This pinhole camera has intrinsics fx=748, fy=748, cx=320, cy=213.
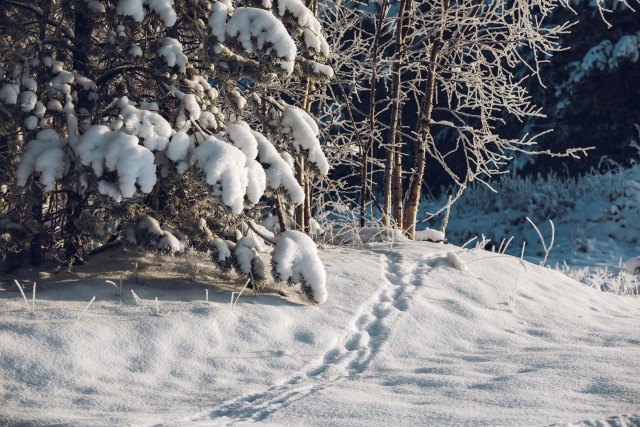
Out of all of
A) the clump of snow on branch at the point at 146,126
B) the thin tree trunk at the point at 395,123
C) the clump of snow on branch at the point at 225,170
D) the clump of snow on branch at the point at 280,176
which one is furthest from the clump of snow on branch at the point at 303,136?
the thin tree trunk at the point at 395,123

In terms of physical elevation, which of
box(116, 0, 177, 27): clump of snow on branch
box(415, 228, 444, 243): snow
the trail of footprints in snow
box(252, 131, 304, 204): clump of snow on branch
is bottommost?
the trail of footprints in snow

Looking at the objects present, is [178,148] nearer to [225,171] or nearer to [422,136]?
[225,171]

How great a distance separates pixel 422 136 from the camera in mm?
6371

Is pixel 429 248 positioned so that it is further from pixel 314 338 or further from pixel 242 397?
pixel 242 397

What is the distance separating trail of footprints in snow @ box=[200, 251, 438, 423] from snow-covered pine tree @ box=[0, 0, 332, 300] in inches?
33.8

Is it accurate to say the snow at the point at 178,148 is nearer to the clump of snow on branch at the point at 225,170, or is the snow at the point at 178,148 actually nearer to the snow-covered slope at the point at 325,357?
the clump of snow on branch at the point at 225,170

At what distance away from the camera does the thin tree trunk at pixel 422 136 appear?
625 cm

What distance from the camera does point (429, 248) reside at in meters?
5.85

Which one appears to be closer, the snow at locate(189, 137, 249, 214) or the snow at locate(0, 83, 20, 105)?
the snow at locate(189, 137, 249, 214)

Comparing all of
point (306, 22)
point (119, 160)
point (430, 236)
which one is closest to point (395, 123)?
point (430, 236)

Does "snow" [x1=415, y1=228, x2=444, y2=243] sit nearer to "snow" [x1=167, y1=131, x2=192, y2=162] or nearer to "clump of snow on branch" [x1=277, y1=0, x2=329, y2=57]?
"clump of snow on branch" [x1=277, y1=0, x2=329, y2=57]

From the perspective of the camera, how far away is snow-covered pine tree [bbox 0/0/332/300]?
3869 mm

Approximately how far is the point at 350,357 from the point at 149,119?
1.63 metres

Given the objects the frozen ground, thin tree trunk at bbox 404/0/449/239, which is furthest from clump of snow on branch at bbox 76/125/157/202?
the frozen ground
